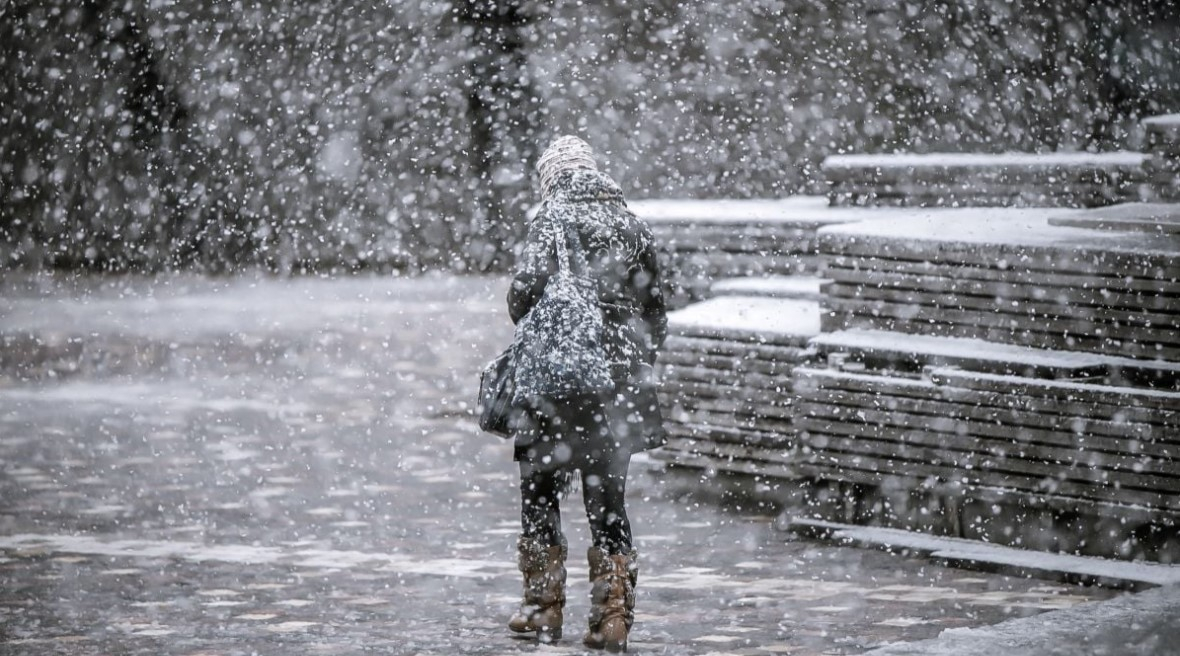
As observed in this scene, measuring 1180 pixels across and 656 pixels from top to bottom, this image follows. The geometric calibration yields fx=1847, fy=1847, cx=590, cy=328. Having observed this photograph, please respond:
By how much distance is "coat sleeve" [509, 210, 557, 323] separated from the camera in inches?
256

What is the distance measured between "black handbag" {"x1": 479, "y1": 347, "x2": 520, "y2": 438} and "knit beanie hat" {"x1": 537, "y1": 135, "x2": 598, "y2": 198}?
63 centimetres

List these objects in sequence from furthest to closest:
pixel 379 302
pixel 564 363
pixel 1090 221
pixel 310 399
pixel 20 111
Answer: pixel 20 111 → pixel 379 302 → pixel 310 399 → pixel 1090 221 → pixel 564 363

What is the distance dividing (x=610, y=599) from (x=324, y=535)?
102 inches

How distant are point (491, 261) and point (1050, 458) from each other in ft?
44.6

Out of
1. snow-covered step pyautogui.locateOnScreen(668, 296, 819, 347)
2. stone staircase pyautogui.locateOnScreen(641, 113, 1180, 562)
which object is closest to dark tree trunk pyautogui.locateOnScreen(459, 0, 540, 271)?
snow-covered step pyautogui.locateOnScreen(668, 296, 819, 347)

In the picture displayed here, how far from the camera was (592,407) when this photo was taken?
645cm

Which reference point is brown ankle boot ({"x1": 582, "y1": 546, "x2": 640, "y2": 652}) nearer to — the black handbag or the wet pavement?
the wet pavement

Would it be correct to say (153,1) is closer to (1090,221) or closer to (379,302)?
(379,302)

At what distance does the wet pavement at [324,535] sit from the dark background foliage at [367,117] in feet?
19.2

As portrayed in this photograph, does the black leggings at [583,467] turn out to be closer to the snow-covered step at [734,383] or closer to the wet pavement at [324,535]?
the wet pavement at [324,535]

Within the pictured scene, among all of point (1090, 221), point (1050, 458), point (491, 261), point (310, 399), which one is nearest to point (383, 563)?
point (1050, 458)

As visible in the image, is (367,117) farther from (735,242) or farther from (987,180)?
(987,180)

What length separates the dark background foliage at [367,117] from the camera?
2014 centimetres

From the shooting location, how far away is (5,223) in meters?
20.6
